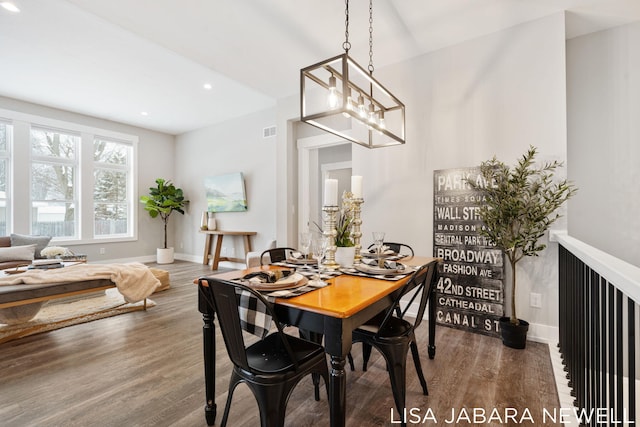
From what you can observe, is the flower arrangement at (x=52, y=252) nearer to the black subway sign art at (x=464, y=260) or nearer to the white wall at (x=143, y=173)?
the white wall at (x=143, y=173)

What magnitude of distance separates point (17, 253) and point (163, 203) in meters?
2.68

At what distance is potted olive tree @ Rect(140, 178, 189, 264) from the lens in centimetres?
686

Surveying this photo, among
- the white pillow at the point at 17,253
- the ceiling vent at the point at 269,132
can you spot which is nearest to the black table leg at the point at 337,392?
the ceiling vent at the point at 269,132

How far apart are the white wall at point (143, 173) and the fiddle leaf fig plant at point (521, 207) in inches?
280

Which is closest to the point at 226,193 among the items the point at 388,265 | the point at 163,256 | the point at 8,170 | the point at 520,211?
the point at 163,256

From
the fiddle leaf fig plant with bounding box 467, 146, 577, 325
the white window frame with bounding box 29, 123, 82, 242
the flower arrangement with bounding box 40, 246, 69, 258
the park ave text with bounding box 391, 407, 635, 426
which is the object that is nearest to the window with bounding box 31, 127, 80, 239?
the white window frame with bounding box 29, 123, 82, 242

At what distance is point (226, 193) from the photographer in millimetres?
6520

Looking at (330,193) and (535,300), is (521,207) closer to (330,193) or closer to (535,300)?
(535,300)

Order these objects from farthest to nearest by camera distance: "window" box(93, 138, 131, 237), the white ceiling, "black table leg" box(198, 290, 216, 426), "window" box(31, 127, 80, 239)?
"window" box(93, 138, 131, 237)
"window" box(31, 127, 80, 239)
the white ceiling
"black table leg" box(198, 290, 216, 426)

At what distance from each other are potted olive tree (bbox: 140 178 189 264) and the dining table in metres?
5.94

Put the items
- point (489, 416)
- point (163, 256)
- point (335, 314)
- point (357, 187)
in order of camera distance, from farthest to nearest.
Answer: point (163, 256), point (357, 187), point (489, 416), point (335, 314)

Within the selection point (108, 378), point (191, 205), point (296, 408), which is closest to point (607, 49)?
point (296, 408)

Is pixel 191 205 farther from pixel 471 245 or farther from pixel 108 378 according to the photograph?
pixel 471 245

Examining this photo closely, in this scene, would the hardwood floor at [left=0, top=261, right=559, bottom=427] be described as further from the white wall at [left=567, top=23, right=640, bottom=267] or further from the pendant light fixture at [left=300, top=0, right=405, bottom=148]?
the pendant light fixture at [left=300, top=0, right=405, bottom=148]
